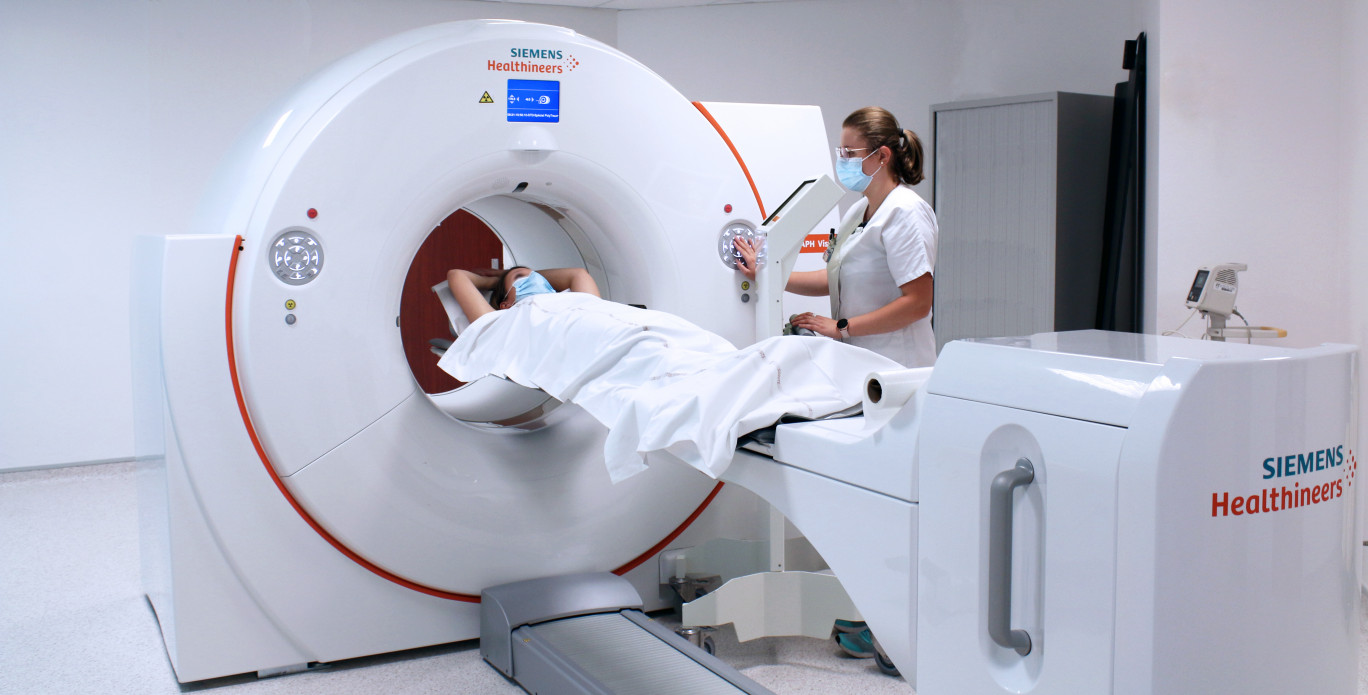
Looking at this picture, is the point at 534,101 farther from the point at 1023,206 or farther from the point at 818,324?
the point at 1023,206

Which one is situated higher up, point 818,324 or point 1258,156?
point 1258,156

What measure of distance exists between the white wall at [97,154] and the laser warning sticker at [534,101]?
7.53 feet

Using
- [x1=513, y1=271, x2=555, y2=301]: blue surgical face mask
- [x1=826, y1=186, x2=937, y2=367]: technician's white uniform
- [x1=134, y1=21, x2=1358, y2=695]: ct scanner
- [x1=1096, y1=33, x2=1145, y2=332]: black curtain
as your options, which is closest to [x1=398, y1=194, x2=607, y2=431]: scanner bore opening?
[x1=134, y1=21, x2=1358, y2=695]: ct scanner

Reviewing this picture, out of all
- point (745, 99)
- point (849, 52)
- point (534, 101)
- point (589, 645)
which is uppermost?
point (849, 52)

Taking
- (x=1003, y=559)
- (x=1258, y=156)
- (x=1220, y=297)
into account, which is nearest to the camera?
(x=1003, y=559)

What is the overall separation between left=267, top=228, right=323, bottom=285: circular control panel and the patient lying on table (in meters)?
0.34

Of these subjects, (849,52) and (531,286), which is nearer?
(531,286)

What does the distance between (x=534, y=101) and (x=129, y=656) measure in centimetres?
145

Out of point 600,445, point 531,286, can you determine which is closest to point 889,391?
point 600,445

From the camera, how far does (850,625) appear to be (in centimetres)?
220

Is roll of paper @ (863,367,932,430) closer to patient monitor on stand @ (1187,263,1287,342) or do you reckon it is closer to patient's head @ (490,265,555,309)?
patient's head @ (490,265,555,309)

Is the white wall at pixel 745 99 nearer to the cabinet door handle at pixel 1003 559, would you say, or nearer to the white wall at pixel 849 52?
the white wall at pixel 849 52

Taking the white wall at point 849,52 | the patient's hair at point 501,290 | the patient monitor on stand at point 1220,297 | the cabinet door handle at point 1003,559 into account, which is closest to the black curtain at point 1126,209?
the white wall at point 849,52

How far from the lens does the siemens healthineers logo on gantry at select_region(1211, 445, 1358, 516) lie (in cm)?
89
